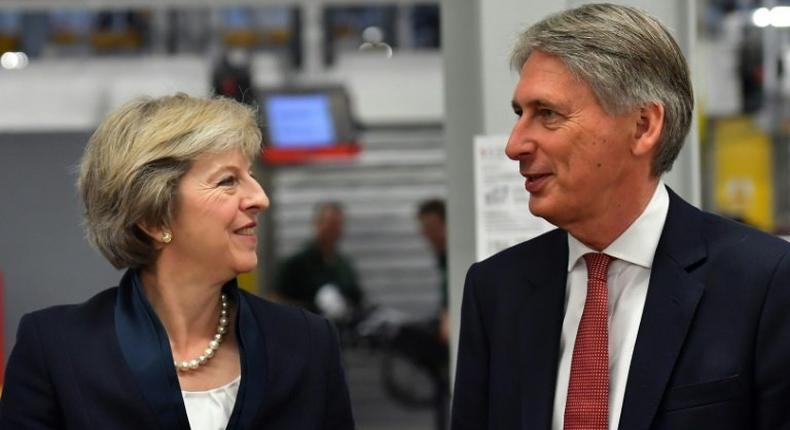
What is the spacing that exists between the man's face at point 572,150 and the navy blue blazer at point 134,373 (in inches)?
27.0

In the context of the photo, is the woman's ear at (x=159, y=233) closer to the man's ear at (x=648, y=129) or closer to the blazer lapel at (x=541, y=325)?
the blazer lapel at (x=541, y=325)

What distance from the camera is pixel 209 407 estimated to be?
2.96 m

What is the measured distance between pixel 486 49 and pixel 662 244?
59.1 inches

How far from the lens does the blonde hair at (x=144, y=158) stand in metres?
2.94

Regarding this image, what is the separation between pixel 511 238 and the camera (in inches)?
156

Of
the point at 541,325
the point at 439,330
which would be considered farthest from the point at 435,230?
the point at 541,325

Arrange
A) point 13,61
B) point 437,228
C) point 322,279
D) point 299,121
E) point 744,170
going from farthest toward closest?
point 744,170
point 13,61
point 299,121
point 322,279
point 437,228

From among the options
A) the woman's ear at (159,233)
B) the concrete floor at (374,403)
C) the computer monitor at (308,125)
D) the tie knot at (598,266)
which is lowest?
the concrete floor at (374,403)

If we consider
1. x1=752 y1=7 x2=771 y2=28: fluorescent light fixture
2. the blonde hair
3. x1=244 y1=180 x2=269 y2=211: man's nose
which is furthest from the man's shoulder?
x1=752 y1=7 x2=771 y2=28: fluorescent light fixture

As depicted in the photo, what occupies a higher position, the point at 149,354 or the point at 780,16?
the point at 780,16

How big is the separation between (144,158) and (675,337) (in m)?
1.07

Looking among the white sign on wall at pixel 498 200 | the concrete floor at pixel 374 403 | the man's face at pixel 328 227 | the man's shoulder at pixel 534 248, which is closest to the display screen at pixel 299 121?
the man's face at pixel 328 227

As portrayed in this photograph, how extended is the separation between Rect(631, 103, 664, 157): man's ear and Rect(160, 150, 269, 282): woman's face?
77 centimetres

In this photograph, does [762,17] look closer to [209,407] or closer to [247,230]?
[247,230]
